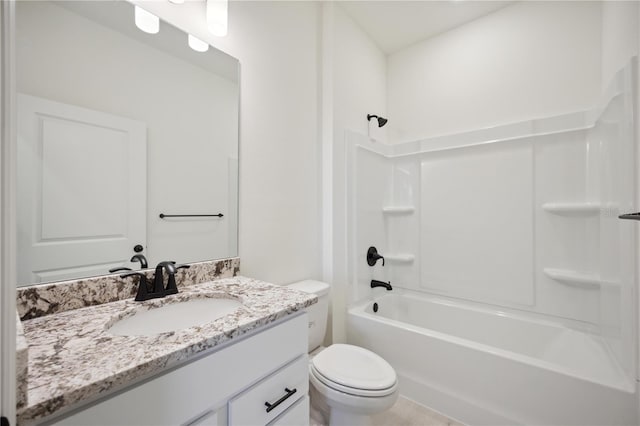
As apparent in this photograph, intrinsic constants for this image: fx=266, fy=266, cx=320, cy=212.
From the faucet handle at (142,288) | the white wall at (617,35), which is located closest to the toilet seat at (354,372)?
the faucet handle at (142,288)

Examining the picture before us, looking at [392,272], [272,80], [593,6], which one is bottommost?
[392,272]

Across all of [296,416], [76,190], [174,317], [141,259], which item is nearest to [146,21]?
[76,190]

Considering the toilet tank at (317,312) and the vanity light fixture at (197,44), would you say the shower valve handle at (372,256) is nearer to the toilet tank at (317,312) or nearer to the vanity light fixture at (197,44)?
the toilet tank at (317,312)

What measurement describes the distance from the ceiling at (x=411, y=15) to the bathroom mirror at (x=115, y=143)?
4.37ft

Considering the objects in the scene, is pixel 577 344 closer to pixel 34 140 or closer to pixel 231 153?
pixel 231 153

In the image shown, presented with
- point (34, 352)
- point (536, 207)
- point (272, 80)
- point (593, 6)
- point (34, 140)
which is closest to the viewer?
point (34, 352)

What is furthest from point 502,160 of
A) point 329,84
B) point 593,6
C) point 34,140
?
point 34,140

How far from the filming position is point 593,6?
5.57 feet

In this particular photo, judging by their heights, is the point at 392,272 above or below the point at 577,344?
above

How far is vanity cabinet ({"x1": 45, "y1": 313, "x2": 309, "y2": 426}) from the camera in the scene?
54cm

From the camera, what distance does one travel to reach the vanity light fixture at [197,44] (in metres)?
1.20

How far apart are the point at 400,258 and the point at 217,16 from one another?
2085 millimetres

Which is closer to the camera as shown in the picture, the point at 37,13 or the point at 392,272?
the point at 37,13

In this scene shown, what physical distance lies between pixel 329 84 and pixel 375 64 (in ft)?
2.78
